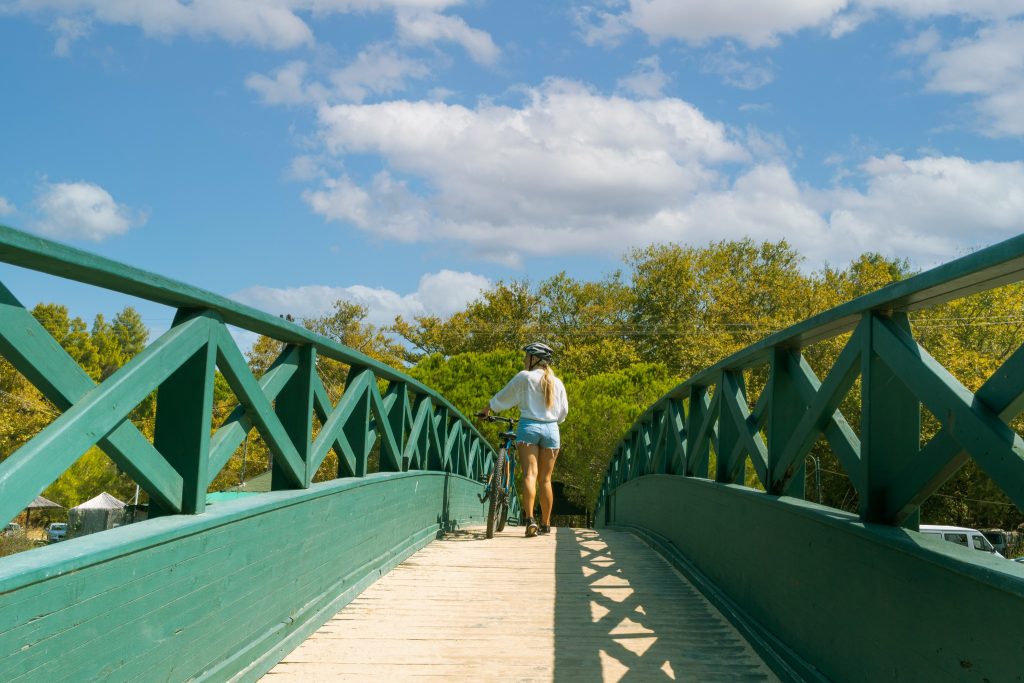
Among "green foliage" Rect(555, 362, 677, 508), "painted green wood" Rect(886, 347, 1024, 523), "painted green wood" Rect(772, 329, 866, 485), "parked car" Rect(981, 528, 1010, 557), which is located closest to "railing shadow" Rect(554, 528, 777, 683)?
"painted green wood" Rect(772, 329, 866, 485)

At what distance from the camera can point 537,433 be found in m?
9.20

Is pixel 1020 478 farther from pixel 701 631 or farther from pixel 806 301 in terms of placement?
pixel 806 301

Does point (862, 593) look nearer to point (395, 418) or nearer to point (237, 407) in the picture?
point (237, 407)

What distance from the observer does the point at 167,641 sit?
2.89 meters

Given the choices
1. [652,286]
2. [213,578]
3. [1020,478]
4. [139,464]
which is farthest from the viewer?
[652,286]

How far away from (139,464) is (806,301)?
50602 millimetres

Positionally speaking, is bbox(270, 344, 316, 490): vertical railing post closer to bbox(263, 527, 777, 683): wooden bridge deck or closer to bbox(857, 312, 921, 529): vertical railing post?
bbox(263, 527, 777, 683): wooden bridge deck

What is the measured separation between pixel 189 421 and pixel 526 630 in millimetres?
2267

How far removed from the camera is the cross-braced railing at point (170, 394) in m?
2.26

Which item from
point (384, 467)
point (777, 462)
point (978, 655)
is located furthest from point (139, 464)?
point (384, 467)

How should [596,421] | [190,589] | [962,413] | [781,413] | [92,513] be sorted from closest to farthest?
[962,413] < [190,589] < [781,413] < [596,421] < [92,513]


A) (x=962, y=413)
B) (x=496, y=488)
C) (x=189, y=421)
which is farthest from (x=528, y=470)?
(x=962, y=413)

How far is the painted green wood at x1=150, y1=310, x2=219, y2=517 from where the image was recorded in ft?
10.2

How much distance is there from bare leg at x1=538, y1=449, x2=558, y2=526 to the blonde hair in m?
0.56
